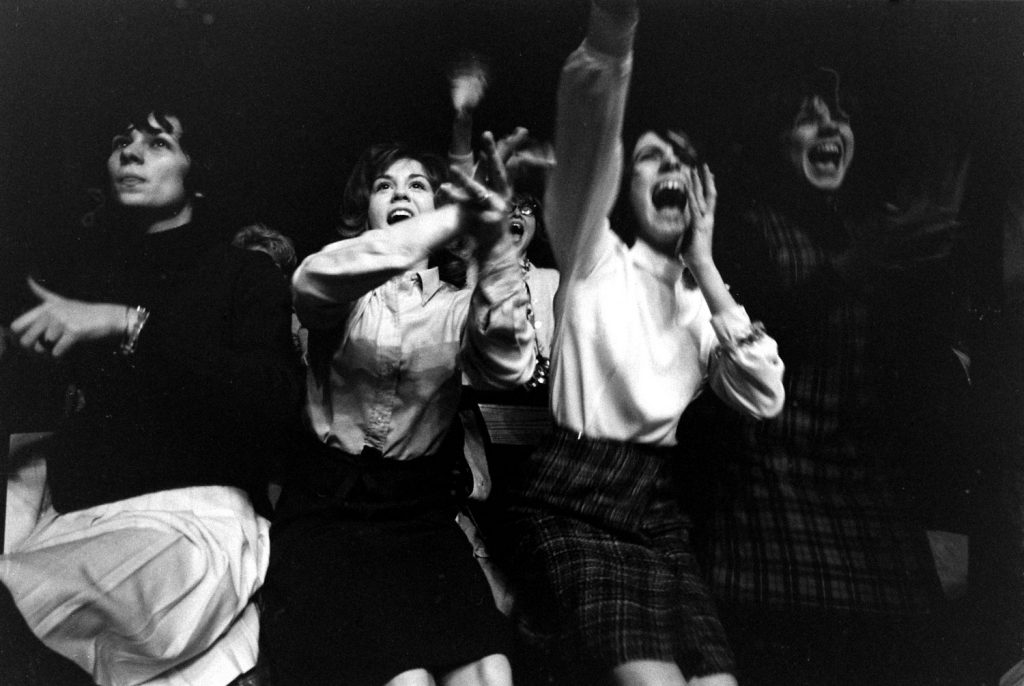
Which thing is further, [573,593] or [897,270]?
[897,270]

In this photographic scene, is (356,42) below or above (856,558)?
above

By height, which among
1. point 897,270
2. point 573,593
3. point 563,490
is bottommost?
point 573,593

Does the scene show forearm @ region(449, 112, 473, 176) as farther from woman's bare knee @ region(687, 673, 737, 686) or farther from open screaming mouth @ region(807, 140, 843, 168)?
woman's bare knee @ region(687, 673, 737, 686)

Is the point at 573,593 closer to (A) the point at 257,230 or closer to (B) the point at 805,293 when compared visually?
(B) the point at 805,293

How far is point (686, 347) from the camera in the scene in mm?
Result: 1500

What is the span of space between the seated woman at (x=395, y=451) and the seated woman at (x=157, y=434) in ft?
0.26

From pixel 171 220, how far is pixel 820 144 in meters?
1.09

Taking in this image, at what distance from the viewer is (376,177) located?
1478mm

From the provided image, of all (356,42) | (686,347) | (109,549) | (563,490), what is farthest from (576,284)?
(109,549)

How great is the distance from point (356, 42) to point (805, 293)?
86 centimetres

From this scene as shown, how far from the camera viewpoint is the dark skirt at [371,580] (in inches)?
54.5

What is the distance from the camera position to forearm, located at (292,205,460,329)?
1.32 m

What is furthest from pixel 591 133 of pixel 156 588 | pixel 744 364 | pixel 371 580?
pixel 156 588

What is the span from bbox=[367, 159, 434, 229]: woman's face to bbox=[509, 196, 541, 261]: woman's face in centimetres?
13
